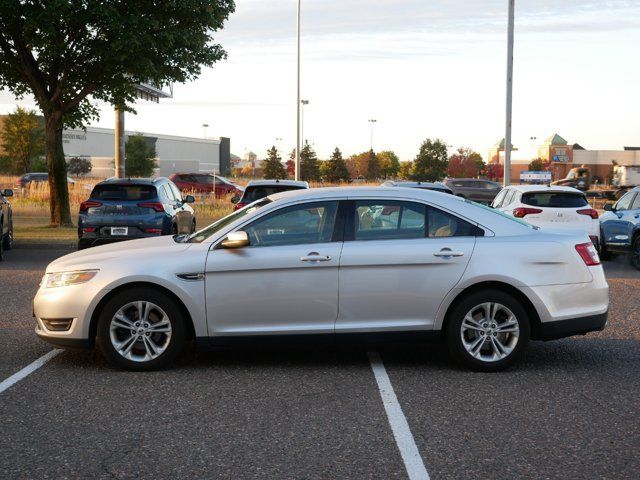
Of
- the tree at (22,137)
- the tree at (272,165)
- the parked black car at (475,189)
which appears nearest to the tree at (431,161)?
the tree at (272,165)

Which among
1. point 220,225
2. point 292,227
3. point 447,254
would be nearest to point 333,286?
point 292,227

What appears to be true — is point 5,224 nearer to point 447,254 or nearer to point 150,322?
point 150,322

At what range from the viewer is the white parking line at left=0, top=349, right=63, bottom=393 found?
6.64m

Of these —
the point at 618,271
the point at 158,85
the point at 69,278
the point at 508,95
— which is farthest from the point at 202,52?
the point at 69,278

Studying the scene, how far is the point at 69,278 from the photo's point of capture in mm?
7066

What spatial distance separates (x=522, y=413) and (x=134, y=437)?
2647 millimetres

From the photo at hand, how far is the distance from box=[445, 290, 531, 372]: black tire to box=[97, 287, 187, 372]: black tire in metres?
2.24

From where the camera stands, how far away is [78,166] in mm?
85625

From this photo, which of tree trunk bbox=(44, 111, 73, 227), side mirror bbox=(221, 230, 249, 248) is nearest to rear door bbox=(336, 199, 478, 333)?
side mirror bbox=(221, 230, 249, 248)

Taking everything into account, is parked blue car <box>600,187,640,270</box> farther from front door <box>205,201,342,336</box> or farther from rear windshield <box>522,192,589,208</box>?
front door <box>205,201,342,336</box>

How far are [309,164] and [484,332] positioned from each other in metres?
67.4

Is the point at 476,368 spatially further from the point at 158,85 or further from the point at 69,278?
the point at 158,85

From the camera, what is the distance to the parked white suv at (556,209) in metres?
15.4

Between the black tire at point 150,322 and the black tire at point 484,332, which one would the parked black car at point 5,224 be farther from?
the black tire at point 484,332
